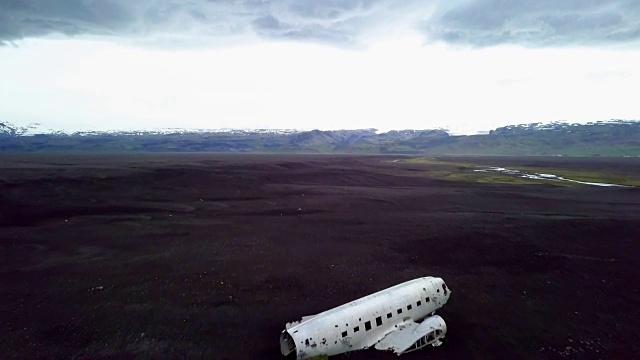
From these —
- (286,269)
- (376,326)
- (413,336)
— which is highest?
(376,326)

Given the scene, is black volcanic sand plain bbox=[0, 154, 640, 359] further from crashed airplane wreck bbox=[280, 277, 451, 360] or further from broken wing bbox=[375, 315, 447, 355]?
crashed airplane wreck bbox=[280, 277, 451, 360]

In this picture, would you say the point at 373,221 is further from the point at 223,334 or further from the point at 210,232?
the point at 223,334

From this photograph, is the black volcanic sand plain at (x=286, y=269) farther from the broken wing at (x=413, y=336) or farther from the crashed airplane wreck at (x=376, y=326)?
the crashed airplane wreck at (x=376, y=326)

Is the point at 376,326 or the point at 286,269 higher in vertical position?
the point at 376,326

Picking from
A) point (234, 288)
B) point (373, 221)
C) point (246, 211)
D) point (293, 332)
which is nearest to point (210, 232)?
point (246, 211)

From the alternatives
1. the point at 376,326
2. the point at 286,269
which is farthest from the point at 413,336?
the point at 286,269

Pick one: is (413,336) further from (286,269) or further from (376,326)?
(286,269)
